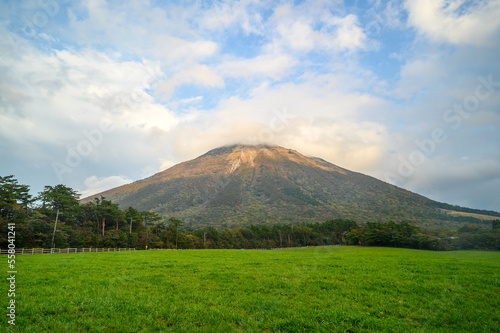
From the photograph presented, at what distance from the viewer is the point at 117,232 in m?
77.9

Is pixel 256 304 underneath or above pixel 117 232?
above

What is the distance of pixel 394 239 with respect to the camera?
3893 inches

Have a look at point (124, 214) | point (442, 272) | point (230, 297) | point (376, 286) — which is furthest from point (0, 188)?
point (442, 272)

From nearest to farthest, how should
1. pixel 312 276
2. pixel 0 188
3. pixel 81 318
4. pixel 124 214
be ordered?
pixel 81 318
pixel 312 276
pixel 0 188
pixel 124 214

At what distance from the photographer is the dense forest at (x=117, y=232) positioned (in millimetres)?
54250

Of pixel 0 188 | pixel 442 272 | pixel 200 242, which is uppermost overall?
pixel 0 188

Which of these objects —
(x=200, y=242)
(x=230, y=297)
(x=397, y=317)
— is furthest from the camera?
(x=200, y=242)

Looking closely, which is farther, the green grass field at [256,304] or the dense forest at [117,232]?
the dense forest at [117,232]

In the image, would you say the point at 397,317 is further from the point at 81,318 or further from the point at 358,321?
the point at 81,318

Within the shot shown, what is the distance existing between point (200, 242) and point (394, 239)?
8333 cm

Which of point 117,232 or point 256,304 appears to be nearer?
point 256,304

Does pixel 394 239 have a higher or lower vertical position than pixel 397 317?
lower

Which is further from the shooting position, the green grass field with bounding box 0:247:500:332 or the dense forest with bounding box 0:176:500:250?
the dense forest with bounding box 0:176:500:250

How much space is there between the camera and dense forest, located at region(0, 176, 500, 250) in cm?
5425
